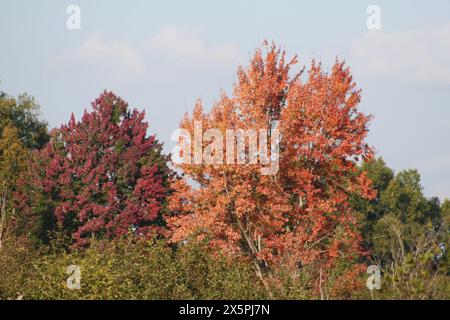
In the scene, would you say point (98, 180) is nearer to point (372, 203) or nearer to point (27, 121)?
point (27, 121)

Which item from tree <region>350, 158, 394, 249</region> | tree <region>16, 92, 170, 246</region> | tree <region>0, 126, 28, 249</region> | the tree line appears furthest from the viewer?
tree <region>350, 158, 394, 249</region>

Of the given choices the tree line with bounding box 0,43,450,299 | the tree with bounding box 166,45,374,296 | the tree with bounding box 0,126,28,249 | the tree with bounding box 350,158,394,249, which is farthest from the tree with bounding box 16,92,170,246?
the tree with bounding box 350,158,394,249

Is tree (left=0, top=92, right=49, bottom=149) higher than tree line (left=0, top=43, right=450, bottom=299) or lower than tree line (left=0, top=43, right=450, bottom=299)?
higher

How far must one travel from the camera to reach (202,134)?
34688 millimetres

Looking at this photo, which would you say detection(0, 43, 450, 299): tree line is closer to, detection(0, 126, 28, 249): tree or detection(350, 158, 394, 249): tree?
detection(0, 126, 28, 249): tree

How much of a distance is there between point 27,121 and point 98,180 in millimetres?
16531

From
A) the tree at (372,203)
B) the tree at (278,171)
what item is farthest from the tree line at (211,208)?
the tree at (372,203)

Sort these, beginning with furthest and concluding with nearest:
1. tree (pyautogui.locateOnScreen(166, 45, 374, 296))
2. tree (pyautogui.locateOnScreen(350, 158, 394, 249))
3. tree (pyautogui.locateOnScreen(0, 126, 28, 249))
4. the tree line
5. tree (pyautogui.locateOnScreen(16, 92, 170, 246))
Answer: tree (pyautogui.locateOnScreen(350, 158, 394, 249)) < tree (pyautogui.locateOnScreen(0, 126, 28, 249)) < tree (pyautogui.locateOnScreen(16, 92, 170, 246)) < tree (pyautogui.locateOnScreen(166, 45, 374, 296)) < the tree line

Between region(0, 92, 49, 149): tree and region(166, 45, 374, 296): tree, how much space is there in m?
27.8

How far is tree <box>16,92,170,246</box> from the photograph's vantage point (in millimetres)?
47438

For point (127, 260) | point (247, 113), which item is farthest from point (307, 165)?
point (127, 260)

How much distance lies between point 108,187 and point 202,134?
15.3m
